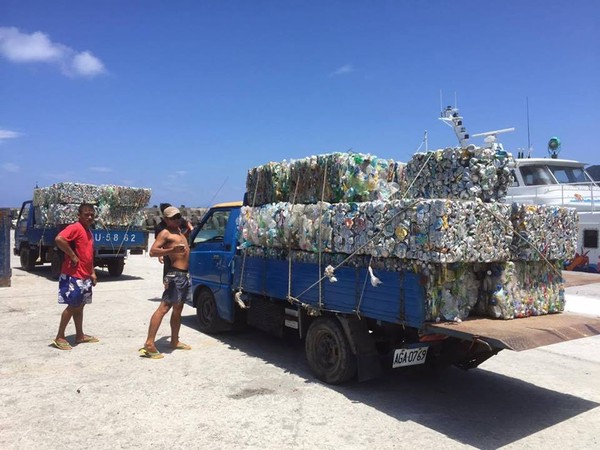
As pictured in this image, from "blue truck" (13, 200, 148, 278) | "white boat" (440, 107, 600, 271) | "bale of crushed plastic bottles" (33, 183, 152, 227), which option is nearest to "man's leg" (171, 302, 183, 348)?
"blue truck" (13, 200, 148, 278)

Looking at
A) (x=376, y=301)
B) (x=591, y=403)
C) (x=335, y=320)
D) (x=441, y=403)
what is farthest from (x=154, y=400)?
(x=591, y=403)

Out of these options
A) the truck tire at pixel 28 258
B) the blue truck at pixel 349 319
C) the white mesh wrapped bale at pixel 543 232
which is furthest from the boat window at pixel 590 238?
the truck tire at pixel 28 258

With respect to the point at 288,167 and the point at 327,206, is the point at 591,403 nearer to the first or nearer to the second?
the point at 327,206

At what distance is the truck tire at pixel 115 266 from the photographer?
46.4 feet

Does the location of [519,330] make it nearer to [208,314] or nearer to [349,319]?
[349,319]

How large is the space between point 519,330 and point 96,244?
1117cm

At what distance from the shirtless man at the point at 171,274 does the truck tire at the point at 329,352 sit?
183 cm

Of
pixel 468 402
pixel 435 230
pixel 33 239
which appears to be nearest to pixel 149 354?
pixel 468 402

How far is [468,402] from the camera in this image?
16.2 ft

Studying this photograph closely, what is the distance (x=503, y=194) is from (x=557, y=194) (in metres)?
11.7

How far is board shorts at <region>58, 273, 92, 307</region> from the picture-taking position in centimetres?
637

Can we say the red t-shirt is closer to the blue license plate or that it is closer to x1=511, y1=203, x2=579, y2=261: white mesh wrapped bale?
x1=511, y1=203, x2=579, y2=261: white mesh wrapped bale

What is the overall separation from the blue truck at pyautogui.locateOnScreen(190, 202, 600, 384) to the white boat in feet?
34.5

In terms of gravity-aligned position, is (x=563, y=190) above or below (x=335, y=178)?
above
